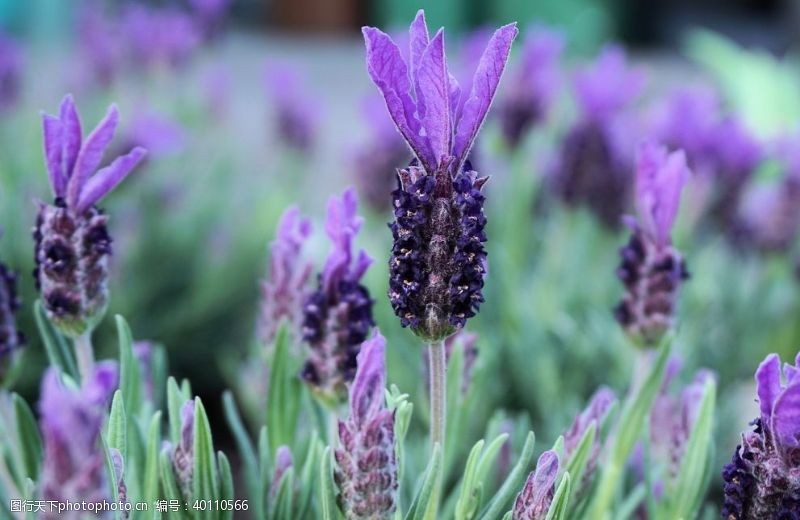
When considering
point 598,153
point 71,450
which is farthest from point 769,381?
point 598,153

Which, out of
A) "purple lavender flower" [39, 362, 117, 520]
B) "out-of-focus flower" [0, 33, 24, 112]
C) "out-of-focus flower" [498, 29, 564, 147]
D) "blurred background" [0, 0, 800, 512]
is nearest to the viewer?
"purple lavender flower" [39, 362, 117, 520]

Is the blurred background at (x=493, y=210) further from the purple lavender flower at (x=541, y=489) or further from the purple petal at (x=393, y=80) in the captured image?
the purple petal at (x=393, y=80)

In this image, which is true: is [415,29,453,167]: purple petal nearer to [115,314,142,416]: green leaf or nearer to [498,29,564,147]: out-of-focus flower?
[115,314,142,416]: green leaf

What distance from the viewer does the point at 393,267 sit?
2.03ft

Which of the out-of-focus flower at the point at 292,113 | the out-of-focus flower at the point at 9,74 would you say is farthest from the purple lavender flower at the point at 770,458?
the out-of-focus flower at the point at 9,74

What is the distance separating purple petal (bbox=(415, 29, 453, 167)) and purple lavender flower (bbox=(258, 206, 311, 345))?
28 centimetres

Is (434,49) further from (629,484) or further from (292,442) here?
(629,484)

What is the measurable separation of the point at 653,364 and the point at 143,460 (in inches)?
18.7

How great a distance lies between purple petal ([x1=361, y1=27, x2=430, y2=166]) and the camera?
564mm

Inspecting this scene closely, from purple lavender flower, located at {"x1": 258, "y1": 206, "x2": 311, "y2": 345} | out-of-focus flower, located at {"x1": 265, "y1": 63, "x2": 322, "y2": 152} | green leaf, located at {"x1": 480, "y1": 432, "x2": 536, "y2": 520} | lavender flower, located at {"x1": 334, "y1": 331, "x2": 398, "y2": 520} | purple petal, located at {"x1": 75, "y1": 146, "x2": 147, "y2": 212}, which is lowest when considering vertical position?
green leaf, located at {"x1": 480, "y1": 432, "x2": 536, "y2": 520}

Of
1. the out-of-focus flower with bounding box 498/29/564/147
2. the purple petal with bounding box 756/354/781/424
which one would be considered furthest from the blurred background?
the purple petal with bounding box 756/354/781/424

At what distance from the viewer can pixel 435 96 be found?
0.57m

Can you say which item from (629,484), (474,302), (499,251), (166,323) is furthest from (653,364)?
(166,323)

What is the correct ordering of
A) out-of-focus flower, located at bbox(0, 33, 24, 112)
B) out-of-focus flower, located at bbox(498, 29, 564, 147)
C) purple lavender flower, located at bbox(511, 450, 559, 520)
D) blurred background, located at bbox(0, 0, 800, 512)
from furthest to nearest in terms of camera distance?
out-of-focus flower, located at bbox(0, 33, 24, 112), out-of-focus flower, located at bbox(498, 29, 564, 147), blurred background, located at bbox(0, 0, 800, 512), purple lavender flower, located at bbox(511, 450, 559, 520)
